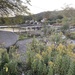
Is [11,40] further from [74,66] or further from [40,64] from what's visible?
[74,66]

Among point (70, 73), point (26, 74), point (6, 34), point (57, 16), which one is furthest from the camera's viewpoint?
point (57, 16)

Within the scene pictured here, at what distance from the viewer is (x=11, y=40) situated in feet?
29.7

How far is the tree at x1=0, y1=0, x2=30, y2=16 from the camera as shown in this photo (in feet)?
30.6

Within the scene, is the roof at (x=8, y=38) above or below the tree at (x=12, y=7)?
below

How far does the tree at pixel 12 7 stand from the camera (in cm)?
932

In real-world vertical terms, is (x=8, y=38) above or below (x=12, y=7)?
below

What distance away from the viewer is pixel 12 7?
9484mm

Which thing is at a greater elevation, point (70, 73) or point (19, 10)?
point (19, 10)

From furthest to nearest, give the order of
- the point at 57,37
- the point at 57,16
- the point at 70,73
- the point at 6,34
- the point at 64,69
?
the point at 57,16, the point at 6,34, the point at 57,37, the point at 64,69, the point at 70,73

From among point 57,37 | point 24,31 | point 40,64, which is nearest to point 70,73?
point 40,64

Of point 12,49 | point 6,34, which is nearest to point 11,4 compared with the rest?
point 6,34

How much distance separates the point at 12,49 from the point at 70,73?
7.77 feet

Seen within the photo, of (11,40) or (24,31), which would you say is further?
(24,31)

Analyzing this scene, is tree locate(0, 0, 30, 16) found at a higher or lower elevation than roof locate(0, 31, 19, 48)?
higher
